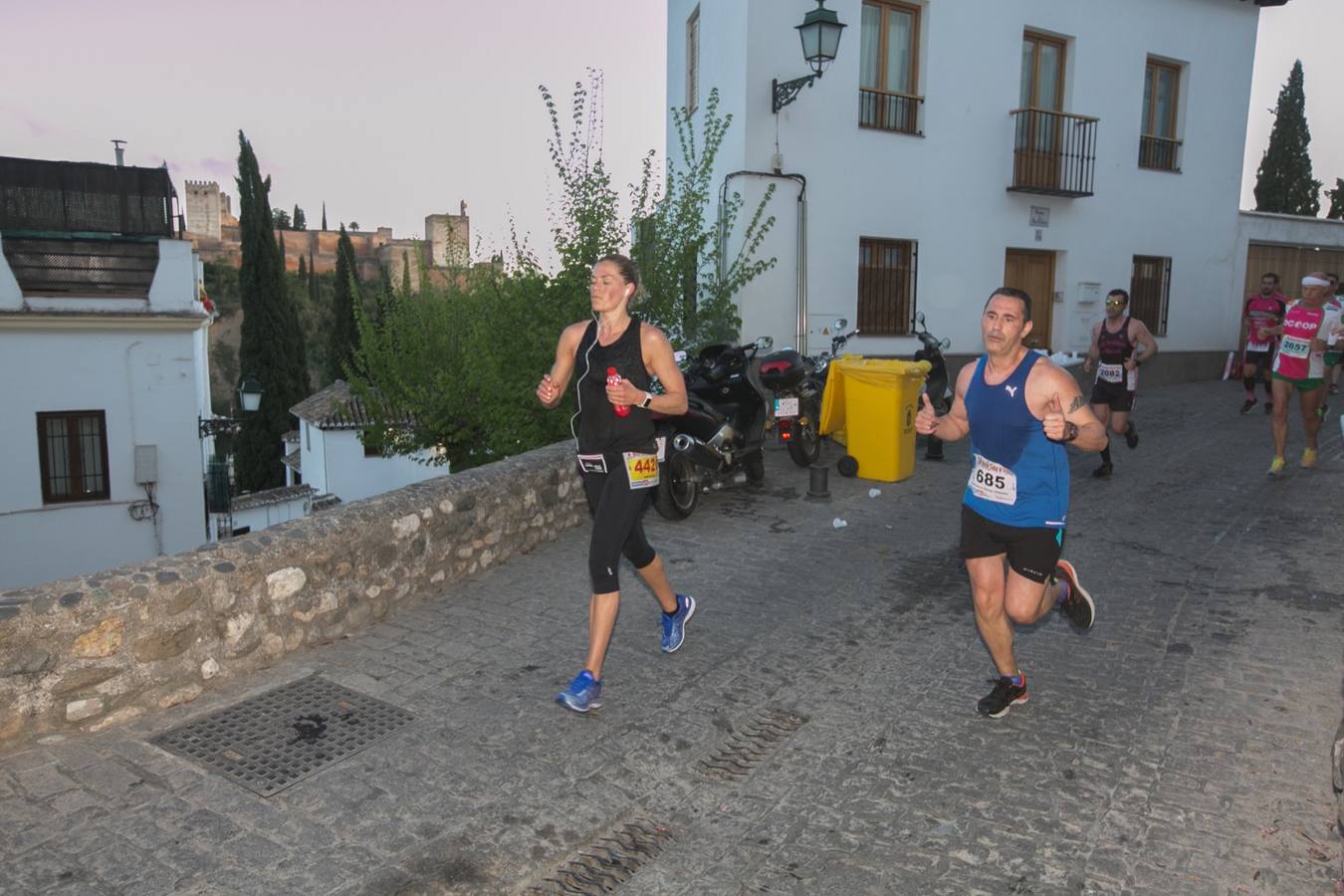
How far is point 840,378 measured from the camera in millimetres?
9344

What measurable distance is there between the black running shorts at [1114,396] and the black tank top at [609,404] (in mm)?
6430

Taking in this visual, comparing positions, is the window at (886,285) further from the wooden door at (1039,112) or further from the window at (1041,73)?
the window at (1041,73)

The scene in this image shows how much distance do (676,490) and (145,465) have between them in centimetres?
1510

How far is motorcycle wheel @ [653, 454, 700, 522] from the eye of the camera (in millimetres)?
7414

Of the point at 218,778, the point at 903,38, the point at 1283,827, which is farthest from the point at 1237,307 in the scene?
the point at 218,778

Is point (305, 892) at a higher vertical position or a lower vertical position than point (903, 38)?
lower

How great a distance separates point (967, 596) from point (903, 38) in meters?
10.3

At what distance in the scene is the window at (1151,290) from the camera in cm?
1639

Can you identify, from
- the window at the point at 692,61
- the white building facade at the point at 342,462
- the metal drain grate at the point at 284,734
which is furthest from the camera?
the white building facade at the point at 342,462

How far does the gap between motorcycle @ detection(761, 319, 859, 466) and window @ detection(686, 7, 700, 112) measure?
18.6 feet

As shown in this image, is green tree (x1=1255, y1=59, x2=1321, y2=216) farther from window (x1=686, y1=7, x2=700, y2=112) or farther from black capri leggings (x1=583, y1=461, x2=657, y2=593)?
black capri leggings (x1=583, y1=461, x2=657, y2=593)

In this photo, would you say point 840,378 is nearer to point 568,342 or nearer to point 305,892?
point 568,342

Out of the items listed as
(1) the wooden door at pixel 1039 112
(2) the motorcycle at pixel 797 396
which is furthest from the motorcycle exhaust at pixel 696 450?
(1) the wooden door at pixel 1039 112

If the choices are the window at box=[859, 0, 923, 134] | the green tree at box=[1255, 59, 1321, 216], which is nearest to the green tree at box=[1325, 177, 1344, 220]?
the green tree at box=[1255, 59, 1321, 216]
